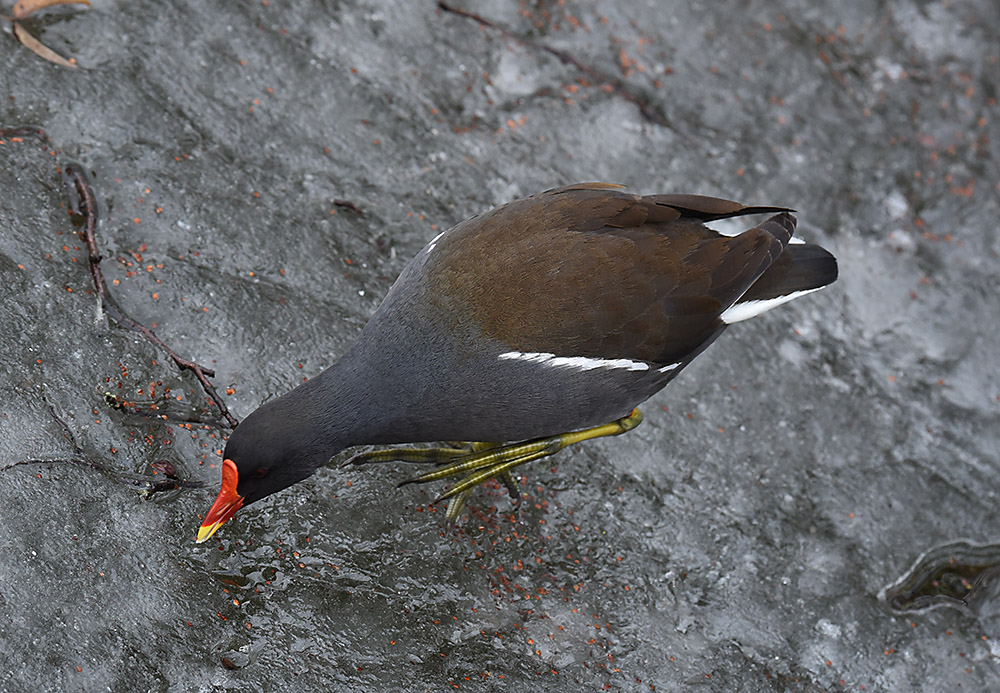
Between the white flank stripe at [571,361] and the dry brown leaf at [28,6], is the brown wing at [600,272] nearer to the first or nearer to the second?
the white flank stripe at [571,361]

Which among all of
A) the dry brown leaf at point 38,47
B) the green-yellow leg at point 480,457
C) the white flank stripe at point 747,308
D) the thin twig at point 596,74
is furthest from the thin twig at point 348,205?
the white flank stripe at point 747,308

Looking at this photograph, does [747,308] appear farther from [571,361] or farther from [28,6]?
[28,6]

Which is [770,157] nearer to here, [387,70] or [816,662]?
→ [387,70]

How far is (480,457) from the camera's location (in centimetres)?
318

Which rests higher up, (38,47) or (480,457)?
(38,47)

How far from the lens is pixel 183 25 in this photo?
3635 mm

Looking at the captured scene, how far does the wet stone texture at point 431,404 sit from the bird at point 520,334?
371mm

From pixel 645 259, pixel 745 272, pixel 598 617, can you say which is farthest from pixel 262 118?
pixel 598 617

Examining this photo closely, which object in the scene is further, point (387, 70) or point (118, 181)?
point (387, 70)

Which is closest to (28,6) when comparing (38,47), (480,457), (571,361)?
(38,47)

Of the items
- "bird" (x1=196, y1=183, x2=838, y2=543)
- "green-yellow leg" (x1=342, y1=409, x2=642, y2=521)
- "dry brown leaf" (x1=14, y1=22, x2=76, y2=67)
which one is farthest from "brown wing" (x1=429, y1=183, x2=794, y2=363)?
"dry brown leaf" (x1=14, y1=22, x2=76, y2=67)

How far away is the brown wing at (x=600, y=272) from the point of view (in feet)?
8.82

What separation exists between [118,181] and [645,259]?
6.06ft

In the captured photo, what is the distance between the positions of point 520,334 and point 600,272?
0.30m
